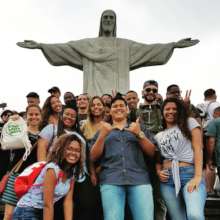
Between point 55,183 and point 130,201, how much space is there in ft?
2.54

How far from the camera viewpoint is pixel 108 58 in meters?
11.6

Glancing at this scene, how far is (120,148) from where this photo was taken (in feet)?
14.7

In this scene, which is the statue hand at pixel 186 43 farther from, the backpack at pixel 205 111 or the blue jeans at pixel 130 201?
the blue jeans at pixel 130 201

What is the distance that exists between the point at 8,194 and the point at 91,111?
133 centimetres

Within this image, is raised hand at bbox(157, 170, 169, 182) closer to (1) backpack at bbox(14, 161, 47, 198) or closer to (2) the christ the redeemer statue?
(1) backpack at bbox(14, 161, 47, 198)

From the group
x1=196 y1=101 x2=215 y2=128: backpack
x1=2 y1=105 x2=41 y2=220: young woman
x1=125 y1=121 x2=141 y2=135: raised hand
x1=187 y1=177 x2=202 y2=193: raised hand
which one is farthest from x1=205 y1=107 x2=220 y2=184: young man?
x1=2 y1=105 x2=41 y2=220: young woman

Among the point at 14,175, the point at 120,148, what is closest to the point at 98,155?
the point at 120,148

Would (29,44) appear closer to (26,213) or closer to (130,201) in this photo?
(130,201)

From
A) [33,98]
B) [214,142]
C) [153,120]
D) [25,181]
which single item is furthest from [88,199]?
[33,98]

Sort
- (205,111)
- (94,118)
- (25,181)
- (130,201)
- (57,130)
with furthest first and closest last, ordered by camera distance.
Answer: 1. (205,111)
2. (94,118)
3. (57,130)
4. (130,201)
5. (25,181)

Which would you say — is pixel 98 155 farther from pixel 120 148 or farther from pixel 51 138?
pixel 51 138

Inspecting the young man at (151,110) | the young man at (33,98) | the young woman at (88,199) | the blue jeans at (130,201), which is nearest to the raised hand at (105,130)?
Answer: the young woman at (88,199)

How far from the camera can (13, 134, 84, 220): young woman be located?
397cm

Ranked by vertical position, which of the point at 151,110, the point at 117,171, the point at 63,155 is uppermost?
the point at 151,110
